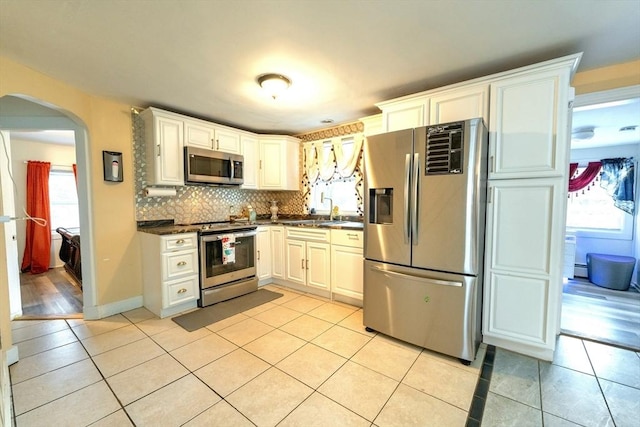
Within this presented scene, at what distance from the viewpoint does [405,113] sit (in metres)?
2.54

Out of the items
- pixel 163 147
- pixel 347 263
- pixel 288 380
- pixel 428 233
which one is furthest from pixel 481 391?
pixel 163 147

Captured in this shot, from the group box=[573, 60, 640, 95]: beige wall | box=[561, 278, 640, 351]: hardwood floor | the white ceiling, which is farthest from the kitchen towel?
box=[573, 60, 640, 95]: beige wall

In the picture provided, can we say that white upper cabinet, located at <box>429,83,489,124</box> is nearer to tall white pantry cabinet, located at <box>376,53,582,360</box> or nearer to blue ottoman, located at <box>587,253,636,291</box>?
tall white pantry cabinet, located at <box>376,53,582,360</box>

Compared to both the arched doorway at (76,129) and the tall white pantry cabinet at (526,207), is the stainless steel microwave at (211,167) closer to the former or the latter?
the arched doorway at (76,129)

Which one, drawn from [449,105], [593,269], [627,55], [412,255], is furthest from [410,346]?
[593,269]

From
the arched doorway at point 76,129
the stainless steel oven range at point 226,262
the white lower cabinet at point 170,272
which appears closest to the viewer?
the arched doorway at point 76,129

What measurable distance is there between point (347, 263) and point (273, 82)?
203cm

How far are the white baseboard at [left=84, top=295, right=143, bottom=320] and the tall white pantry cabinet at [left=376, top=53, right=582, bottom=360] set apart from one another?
3645 mm

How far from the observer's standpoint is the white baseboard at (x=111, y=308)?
2744 mm

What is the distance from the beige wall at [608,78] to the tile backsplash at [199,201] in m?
3.42

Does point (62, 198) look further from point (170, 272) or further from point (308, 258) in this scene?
point (308, 258)

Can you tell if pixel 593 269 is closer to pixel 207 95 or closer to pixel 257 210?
pixel 257 210

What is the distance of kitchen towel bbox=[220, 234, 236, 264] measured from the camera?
311 cm

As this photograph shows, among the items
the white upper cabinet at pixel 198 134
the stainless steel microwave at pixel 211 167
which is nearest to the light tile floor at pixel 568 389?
the stainless steel microwave at pixel 211 167
